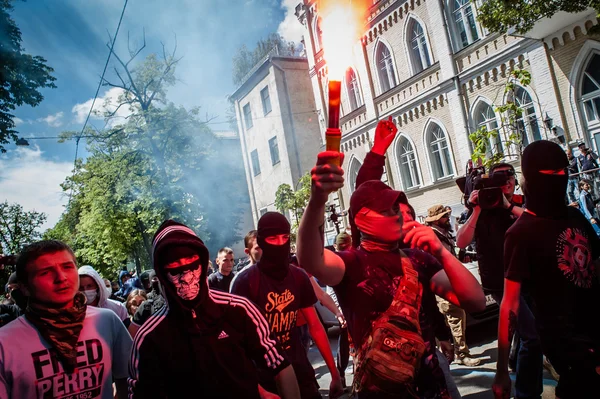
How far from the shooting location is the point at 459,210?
18.0 meters

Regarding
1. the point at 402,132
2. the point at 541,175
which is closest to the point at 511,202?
the point at 541,175

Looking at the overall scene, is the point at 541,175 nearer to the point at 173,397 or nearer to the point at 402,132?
the point at 173,397

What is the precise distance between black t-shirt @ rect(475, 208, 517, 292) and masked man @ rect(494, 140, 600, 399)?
1.41m

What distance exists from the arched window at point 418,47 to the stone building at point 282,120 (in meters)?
11.3

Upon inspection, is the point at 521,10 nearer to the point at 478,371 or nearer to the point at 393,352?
the point at 478,371

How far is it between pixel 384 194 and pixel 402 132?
739 inches

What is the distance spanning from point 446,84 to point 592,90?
18.0 feet

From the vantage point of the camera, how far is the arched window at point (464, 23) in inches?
672

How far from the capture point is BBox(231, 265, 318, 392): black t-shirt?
12.8ft

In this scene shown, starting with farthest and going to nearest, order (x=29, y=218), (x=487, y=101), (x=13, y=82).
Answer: (x=29, y=218)
(x=487, y=101)
(x=13, y=82)

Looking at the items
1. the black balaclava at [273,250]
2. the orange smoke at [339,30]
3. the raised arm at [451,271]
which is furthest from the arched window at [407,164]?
the raised arm at [451,271]

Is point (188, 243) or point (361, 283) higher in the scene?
point (188, 243)

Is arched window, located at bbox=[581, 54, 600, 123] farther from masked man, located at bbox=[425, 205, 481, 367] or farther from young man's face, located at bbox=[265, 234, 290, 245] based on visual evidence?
young man's face, located at bbox=[265, 234, 290, 245]

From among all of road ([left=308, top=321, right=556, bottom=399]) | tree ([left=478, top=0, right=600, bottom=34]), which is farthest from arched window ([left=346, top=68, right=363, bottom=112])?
road ([left=308, top=321, right=556, bottom=399])
